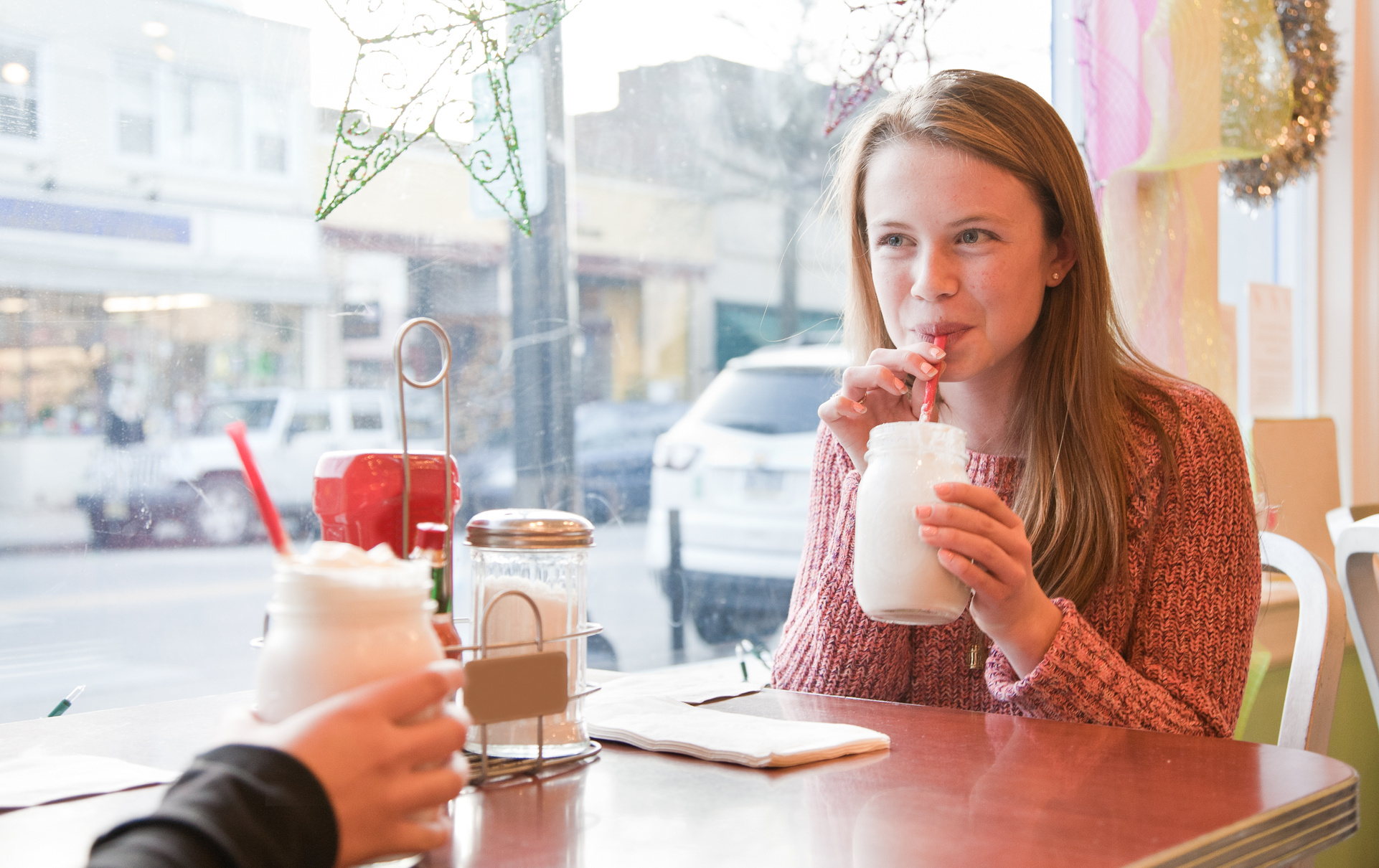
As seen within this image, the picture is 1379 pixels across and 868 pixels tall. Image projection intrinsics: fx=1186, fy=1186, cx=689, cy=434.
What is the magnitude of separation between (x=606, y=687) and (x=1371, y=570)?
4.03 feet

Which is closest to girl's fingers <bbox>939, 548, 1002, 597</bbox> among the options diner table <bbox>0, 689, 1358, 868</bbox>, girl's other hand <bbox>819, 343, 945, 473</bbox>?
diner table <bbox>0, 689, 1358, 868</bbox>

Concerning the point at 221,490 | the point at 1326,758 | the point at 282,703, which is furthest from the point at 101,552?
the point at 1326,758

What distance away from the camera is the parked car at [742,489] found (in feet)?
8.57

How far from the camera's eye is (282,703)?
2.27ft

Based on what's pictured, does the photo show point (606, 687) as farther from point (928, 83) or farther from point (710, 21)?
point (710, 21)

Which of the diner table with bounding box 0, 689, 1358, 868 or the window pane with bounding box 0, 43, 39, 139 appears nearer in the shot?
the diner table with bounding box 0, 689, 1358, 868

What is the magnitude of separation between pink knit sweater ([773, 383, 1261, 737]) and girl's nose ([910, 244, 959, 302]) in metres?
0.26

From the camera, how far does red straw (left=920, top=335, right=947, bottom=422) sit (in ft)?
4.16

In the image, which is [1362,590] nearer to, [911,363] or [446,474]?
[911,363]

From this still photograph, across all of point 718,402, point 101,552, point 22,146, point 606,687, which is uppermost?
point 22,146

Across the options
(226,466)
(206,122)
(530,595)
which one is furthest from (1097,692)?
(206,122)

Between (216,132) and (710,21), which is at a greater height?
(710,21)

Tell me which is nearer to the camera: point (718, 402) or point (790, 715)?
point (790, 715)

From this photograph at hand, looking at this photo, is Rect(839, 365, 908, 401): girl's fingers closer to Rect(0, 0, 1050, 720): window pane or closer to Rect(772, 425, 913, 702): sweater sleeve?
Rect(772, 425, 913, 702): sweater sleeve
